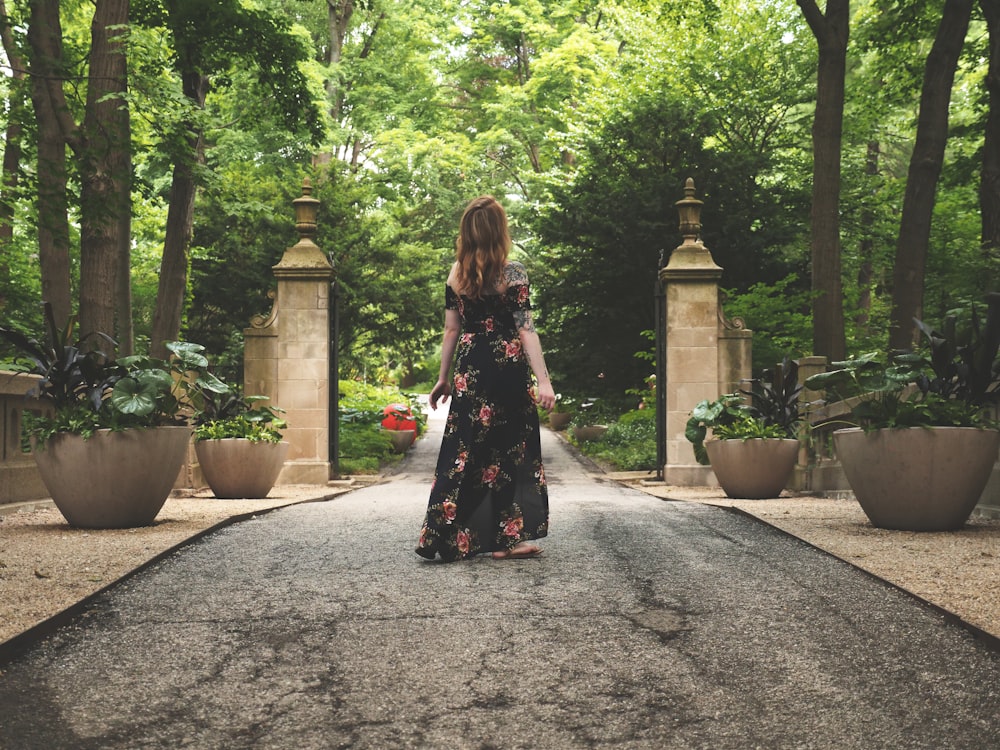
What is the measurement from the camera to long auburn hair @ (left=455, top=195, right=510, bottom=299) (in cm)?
522

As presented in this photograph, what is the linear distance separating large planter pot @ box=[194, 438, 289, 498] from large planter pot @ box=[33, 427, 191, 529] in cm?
322

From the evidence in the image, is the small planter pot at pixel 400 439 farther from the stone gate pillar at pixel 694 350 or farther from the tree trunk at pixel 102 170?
the tree trunk at pixel 102 170

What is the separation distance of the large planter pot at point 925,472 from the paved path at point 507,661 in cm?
140

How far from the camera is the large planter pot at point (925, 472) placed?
6.23 metres

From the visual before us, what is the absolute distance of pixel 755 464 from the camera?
9898 millimetres

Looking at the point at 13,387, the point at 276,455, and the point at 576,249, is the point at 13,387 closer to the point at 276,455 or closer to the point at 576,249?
the point at 276,455

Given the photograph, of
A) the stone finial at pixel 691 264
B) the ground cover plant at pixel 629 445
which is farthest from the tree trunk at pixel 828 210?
the ground cover plant at pixel 629 445

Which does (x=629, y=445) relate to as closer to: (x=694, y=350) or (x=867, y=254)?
(x=867, y=254)

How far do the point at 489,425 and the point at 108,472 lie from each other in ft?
8.87

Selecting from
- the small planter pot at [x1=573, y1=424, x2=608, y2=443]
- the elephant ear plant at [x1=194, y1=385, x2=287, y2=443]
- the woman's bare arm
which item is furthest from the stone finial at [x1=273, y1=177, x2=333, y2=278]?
the small planter pot at [x1=573, y1=424, x2=608, y2=443]

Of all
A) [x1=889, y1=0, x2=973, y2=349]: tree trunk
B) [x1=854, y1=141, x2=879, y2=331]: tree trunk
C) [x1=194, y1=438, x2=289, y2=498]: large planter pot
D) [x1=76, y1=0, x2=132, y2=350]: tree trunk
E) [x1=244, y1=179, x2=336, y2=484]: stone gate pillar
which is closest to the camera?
Result: [x1=194, y1=438, x2=289, y2=498]: large planter pot

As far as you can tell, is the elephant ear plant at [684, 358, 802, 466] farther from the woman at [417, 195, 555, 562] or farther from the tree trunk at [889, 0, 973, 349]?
the woman at [417, 195, 555, 562]

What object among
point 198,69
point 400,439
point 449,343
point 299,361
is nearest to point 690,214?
point 299,361

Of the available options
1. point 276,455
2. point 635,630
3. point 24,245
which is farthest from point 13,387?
point 24,245
